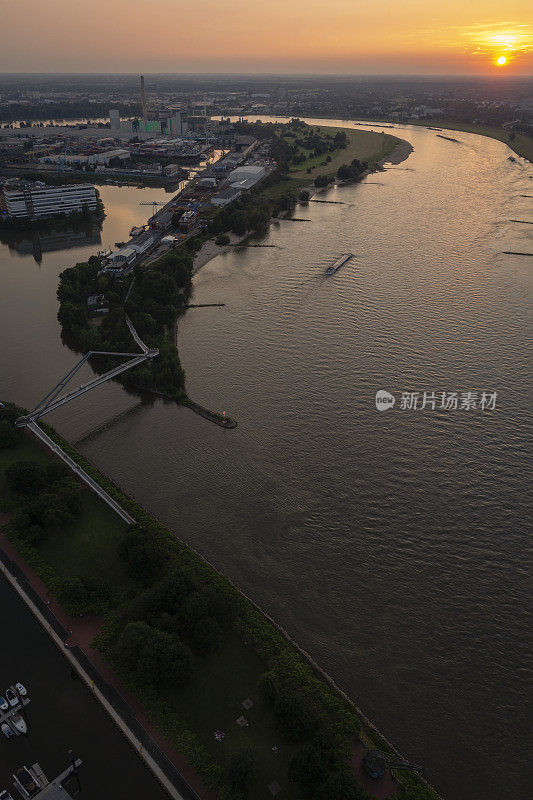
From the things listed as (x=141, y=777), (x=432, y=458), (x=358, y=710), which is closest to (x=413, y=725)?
(x=358, y=710)

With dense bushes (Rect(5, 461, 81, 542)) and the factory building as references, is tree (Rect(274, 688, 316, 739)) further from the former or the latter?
the factory building

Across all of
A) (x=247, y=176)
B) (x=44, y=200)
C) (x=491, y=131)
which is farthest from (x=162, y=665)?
(x=491, y=131)

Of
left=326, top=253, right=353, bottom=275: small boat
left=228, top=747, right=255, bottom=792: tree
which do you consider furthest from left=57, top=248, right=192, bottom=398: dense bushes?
left=228, top=747, right=255, bottom=792: tree

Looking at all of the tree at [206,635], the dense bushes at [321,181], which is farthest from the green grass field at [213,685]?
the dense bushes at [321,181]

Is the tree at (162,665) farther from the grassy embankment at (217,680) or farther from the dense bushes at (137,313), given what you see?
the dense bushes at (137,313)

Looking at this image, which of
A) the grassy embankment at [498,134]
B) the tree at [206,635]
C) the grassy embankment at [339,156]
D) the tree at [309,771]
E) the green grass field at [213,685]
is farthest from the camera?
the grassy embankment at [498,134]

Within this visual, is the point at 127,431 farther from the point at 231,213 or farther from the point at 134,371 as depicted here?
the point at 231,213
